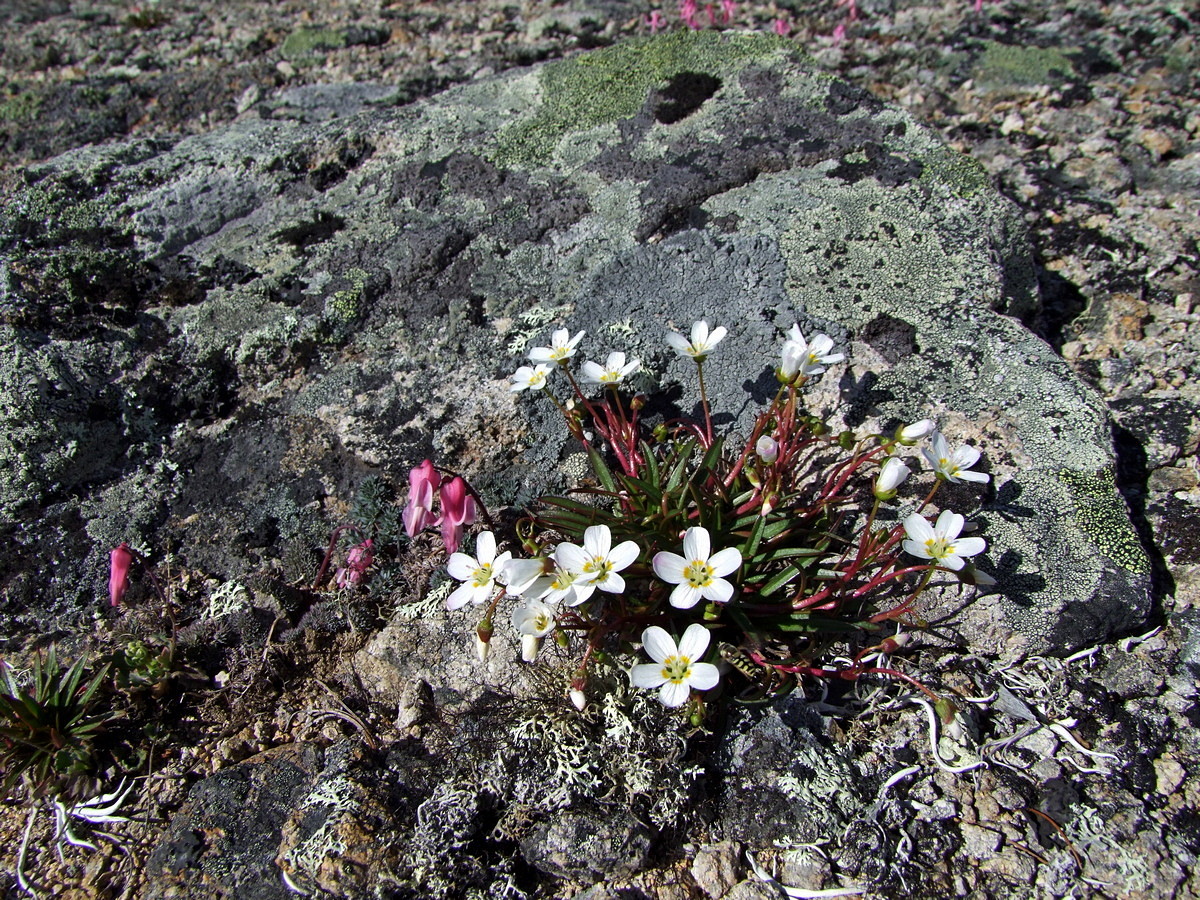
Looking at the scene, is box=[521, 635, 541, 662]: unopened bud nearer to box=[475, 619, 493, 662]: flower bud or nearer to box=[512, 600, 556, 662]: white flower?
box=[512, 600, 556, 662]: white flower

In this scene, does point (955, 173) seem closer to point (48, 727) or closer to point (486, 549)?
point (486, 549)

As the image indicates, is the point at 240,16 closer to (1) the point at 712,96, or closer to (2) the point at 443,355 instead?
(1) the point at 712,96

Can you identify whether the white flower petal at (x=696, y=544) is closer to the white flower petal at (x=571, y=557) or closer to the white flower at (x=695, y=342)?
the white flower petal at (x=571, y=557)

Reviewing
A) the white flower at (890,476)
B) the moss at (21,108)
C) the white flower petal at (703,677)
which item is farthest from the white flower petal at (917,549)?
the moss at (21,108)

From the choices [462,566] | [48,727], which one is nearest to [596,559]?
[462,566]

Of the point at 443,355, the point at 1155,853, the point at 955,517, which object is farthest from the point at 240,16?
the point at 1155,853

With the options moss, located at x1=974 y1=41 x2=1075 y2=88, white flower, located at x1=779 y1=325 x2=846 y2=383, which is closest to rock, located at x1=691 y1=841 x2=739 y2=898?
white flower, located at x1=779 y1=325 x2=846 y2=383
